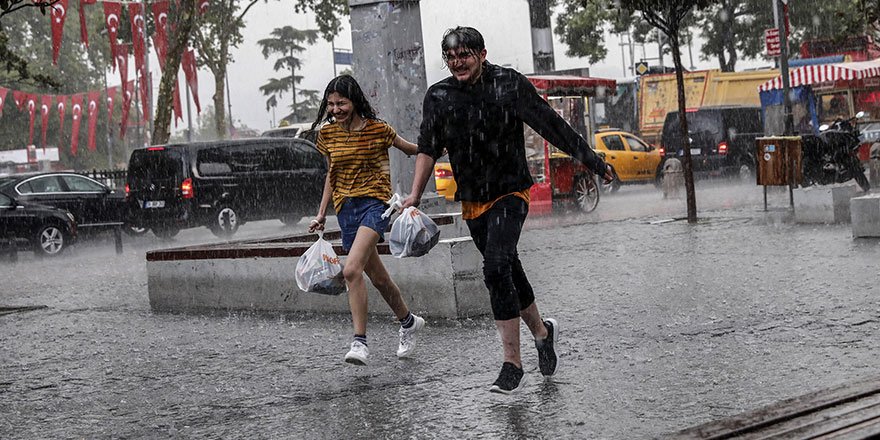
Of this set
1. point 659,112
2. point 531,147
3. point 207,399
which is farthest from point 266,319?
point 659,112

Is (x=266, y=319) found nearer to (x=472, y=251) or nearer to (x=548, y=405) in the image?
(x=472, y=251)

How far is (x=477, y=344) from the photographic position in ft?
26.2

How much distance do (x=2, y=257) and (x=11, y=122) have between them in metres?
54.5

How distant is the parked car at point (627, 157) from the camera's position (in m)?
31.6

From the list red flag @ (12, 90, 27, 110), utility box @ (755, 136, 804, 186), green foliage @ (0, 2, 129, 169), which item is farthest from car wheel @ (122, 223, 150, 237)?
green foliage @ (0, 2, 129, 169)

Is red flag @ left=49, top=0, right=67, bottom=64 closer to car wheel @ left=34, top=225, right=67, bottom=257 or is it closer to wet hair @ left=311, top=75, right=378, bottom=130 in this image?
car wheel @ left=34, top=225, right=67, bottom=257

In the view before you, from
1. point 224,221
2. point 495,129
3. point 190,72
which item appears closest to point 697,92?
point 190,72

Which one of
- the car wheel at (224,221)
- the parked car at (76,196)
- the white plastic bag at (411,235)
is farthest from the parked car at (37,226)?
the white plastic bag at (411,235)

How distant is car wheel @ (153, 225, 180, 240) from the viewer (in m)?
23.6

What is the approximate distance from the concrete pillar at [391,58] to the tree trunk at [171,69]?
20.3 meters

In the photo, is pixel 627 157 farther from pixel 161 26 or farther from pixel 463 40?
pixel 463 40

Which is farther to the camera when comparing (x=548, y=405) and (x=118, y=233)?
(x=118, y=233)

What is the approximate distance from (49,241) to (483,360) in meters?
16.4

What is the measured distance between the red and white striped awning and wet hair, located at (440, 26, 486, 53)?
26203 mm
